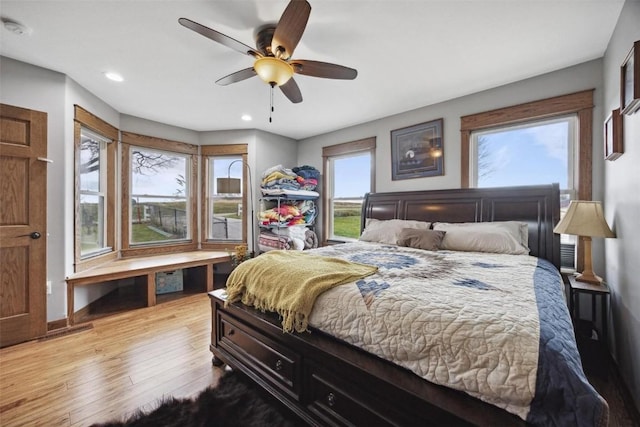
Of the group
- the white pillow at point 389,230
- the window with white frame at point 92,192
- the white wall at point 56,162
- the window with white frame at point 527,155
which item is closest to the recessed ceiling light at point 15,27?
the white wall at point 56,162

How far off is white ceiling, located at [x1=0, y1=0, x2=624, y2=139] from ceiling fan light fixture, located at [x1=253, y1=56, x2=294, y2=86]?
297 millimetres

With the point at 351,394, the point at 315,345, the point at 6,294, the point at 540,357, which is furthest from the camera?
the point at 6,294

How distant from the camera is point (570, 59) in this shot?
7.66ft

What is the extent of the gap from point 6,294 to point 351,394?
3.07 m

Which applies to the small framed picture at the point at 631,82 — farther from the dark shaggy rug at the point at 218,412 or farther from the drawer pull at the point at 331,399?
the dark shaggy rug at the point at 218,412

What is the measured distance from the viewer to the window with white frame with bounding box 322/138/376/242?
13.5 feet

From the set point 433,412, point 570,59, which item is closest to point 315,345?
point 433,412

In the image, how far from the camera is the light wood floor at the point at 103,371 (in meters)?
1.61

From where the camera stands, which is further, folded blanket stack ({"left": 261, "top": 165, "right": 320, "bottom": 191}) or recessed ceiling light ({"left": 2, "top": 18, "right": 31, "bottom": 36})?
folded blanket stack ({"left": 261, "top": 165, "right": 320, "bottom": 191})

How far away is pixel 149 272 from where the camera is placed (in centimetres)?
327

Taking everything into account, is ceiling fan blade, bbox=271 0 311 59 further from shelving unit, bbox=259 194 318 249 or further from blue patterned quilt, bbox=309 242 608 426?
shelving unit, bbox=259 194 318 249

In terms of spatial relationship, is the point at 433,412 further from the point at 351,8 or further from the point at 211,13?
the point at 211,13

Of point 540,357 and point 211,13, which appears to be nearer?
point 540,357

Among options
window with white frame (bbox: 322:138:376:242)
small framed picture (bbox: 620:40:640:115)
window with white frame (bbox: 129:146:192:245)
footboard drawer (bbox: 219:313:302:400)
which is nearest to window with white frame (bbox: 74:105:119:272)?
window with white frame (bbox: 129:146:192:245)
